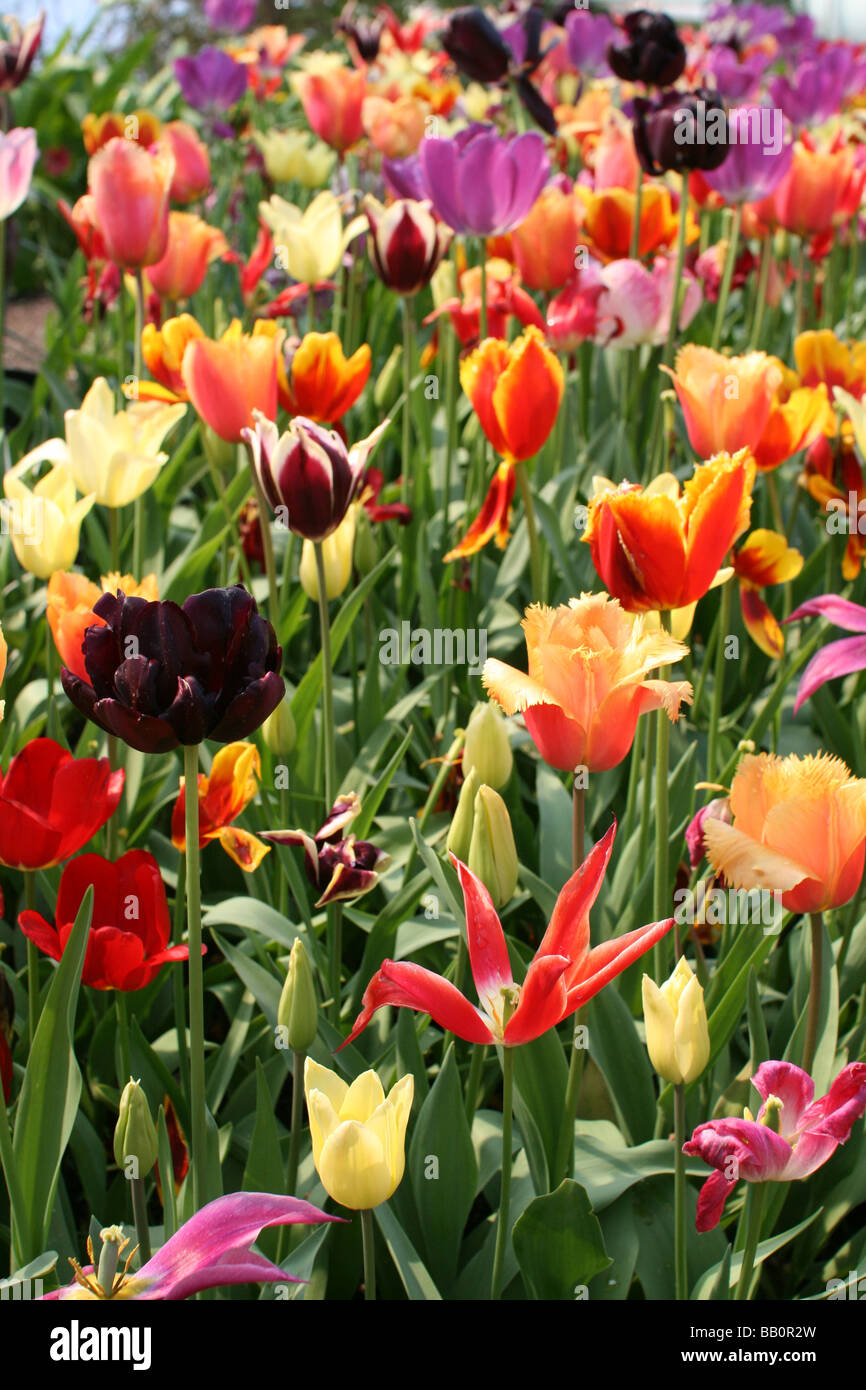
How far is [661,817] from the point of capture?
45.8 inches

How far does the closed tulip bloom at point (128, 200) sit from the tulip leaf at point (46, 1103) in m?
1.23

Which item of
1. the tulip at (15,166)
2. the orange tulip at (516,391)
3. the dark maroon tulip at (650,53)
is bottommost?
the orange tulip at (516,391)

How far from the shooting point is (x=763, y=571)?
1.67 meters

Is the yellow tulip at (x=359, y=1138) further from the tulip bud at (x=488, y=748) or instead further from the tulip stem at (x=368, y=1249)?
the tulip bud at (x=488, y=748)

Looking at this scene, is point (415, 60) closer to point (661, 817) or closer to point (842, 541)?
point (842, 541)

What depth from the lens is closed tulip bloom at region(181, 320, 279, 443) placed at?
Answer: 1488mm

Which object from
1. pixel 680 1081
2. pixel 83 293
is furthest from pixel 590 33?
pixel 680 1081

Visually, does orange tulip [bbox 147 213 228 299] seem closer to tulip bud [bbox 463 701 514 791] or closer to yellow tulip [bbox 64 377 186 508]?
yellow tulip [bbox 64 377 186 508]

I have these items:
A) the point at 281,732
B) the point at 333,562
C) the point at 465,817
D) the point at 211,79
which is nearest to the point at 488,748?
→ the point at 465,817

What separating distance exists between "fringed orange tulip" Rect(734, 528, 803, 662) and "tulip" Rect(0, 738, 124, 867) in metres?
0.89

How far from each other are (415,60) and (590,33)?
675mm

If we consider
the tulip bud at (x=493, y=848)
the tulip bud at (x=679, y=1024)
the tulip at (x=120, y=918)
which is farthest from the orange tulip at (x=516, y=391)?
the tulip bud at (x=679, y=1024)

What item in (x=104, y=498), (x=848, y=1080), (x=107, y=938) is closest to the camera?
(x=848, y=1080)

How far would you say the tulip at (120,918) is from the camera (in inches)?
42.6
